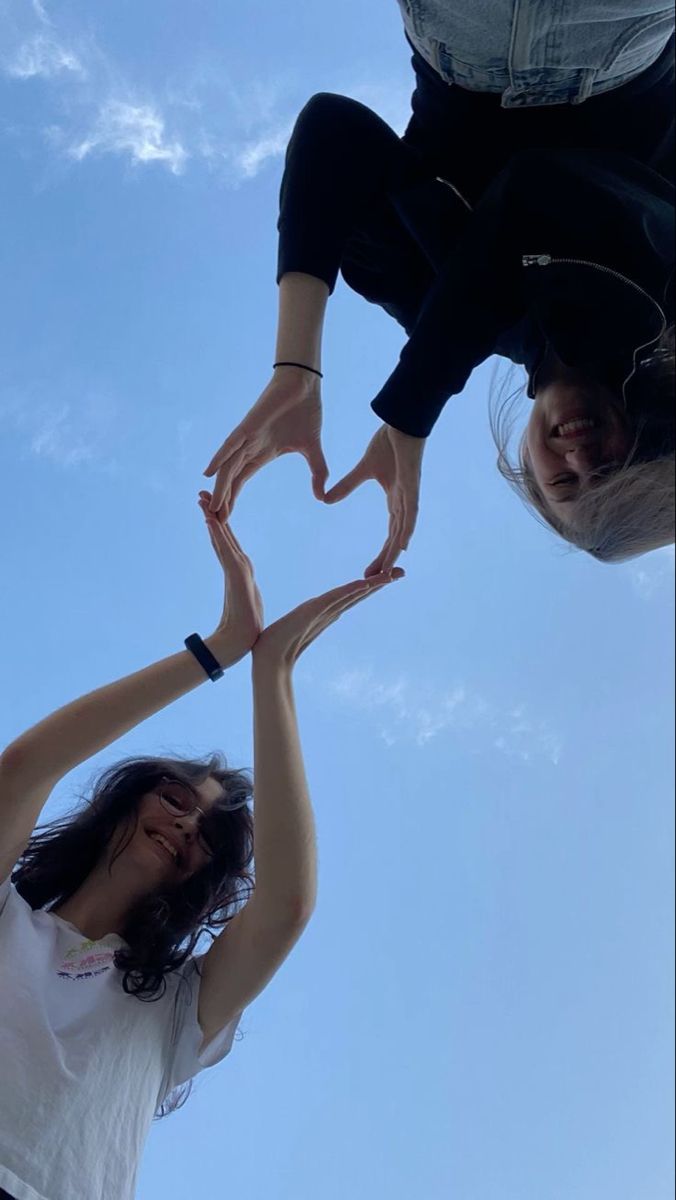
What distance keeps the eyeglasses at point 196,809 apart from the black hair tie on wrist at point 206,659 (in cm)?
24

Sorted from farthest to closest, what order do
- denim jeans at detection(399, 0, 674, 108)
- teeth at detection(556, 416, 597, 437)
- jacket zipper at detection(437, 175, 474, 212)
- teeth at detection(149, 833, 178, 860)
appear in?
teeth at detection(149, 833, 178, 860) < jacket zipper at detection(437, 175, 474, 212) < teeth at detection(556, 416, 597, 437) < denim jeans at detection(399, 0, 674, 108)

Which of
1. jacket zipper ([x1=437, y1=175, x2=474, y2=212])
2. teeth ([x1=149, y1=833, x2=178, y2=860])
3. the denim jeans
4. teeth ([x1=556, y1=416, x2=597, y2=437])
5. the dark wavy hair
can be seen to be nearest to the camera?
the denim jeans

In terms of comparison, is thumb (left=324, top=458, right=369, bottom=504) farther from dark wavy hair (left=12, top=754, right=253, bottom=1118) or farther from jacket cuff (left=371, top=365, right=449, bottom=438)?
dark wavy hair (left=12, top=754, right=253, bottom=1118)

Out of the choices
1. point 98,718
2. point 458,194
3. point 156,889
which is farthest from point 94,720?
point 458,194

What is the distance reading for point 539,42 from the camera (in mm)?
1124

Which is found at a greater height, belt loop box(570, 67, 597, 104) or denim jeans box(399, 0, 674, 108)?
denim jeans box(399, 0, 674, 108)

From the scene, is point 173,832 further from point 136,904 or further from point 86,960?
point 86,960

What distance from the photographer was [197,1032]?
136 cm

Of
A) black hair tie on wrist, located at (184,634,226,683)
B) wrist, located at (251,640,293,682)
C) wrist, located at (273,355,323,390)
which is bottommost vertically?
wrist, located at (251,640,293,682)

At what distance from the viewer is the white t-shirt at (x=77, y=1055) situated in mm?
1147

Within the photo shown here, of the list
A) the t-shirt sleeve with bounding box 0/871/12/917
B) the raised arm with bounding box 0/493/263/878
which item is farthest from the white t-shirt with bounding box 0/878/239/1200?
the raised arm with bounding box 0/493/263/878

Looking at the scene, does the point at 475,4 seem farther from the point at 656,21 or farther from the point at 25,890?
the point at 25,890

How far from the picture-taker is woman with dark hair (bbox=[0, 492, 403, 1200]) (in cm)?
120

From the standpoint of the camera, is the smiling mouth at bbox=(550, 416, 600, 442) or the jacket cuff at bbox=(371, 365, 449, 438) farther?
the jacket cuff at bbox=(371, 365, 449, 438)
